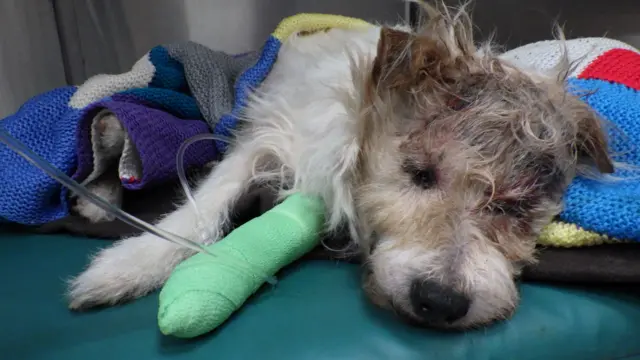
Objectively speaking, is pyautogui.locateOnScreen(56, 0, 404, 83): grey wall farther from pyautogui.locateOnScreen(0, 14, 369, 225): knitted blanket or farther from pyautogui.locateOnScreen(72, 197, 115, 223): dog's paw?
pyautogui.locateOnScreen(72, 197, 115, 223): dog's paw

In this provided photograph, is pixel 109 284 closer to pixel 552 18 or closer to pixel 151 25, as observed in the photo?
pixel 151 25

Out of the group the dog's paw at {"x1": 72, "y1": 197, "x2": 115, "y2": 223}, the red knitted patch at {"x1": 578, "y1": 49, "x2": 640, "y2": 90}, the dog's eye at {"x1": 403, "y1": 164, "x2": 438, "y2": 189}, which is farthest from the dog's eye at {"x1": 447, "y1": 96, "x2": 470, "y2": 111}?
the dog's paw at {"x1": 72, "y1": 197, "x2": 115, "y2": 223}

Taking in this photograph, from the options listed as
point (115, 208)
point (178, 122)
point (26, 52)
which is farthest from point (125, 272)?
point (26, 52)

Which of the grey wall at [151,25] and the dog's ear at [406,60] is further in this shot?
the grey wall at [151,25]

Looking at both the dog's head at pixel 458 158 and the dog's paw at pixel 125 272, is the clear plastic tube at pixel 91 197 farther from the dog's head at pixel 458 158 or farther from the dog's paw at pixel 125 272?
the dog's head at pixel 458 158

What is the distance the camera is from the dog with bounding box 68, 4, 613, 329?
3.08 feet

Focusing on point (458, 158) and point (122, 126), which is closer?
point (458, 158)

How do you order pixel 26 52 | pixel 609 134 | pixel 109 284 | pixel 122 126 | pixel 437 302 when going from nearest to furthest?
pixel 437 302 < pixel 109 284 < pixel 609 134 < pixel 122 126 < pixel 26 52

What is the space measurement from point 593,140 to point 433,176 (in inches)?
12.3

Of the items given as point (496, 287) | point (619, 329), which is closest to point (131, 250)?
point (496, 287)

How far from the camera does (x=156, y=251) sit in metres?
1.09

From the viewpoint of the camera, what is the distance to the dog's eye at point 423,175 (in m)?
1.05

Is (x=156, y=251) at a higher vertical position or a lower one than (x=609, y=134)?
lower

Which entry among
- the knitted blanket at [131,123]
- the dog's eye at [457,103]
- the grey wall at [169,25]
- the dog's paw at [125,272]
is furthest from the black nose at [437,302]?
the grey wall at [169,25]
